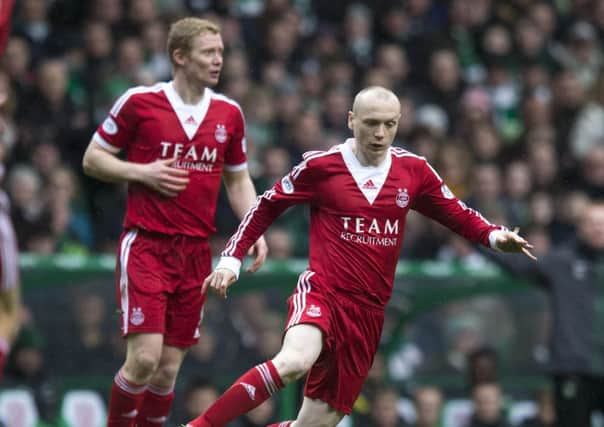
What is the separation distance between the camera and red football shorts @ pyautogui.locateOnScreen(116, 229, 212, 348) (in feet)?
26.2

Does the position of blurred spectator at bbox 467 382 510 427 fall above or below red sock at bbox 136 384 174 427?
below

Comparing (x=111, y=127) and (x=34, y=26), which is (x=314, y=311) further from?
(x=34, y=26)

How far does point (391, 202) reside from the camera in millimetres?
7738

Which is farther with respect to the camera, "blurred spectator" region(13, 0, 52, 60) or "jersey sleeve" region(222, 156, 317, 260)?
"blurred spectator" region(13, 0, 52, 60)

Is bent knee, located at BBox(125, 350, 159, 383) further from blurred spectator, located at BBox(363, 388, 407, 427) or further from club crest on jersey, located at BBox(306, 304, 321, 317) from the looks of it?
blurred spectator, located at BBox(363, 388, 407, 427)

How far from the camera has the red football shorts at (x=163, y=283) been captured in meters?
7.97

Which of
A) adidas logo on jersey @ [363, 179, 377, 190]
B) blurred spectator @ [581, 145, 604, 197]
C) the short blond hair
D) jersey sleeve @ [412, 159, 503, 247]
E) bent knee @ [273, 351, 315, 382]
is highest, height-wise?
the short blond hair

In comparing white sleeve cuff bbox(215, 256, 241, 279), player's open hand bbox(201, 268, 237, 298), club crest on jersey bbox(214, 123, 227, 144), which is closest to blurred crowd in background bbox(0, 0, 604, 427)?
club crest on jersey bbox(214, 123, 227, 144)

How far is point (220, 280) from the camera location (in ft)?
24.4

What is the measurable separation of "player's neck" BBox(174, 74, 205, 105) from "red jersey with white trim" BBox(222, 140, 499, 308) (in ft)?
2.90

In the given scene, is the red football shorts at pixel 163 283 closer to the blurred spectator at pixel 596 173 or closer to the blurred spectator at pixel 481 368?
the blurred spectator at pixel 481 368

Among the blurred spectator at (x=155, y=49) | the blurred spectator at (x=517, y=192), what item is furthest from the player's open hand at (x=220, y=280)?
the blurred spectator at (x=517, y=192)

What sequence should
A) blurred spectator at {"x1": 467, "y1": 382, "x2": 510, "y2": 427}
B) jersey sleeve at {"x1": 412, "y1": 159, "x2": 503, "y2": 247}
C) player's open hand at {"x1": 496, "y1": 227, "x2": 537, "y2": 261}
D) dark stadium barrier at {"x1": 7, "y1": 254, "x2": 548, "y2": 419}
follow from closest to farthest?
1. player's open hand at {"x1": 496, "y1": 227, "x2": 537, "y2": 261}
2. jersey sleeve at {"x1": 412, "y1": 159, "x2": 503, "y2": 247}
3. dark stadium barrier at {"x1": 7, "y1": 254, "x2": 548, "y2": 419}
4. blurred spectator at {"x1": 467, "y1": 382, "x2": 510, "y2": 427}

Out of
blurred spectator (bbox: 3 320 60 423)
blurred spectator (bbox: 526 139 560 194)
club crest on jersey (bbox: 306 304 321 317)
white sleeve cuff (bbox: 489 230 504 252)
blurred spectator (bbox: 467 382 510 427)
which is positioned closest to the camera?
club crest on jersey (bbox: 306 304 321 317)
